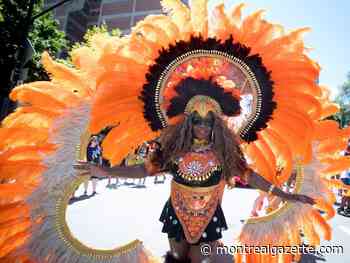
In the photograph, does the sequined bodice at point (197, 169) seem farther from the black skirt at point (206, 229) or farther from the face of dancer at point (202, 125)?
the black skirt at point (206, 229)

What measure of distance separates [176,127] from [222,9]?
0.96 meters

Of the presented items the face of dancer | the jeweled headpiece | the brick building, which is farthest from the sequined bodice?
the brick building

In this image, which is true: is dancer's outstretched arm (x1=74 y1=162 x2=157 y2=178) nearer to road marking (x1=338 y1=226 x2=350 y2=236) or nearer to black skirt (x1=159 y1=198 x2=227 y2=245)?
black skirt (x1=159 y1=198 x2=227 y2=245)

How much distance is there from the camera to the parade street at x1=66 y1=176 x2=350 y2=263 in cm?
548

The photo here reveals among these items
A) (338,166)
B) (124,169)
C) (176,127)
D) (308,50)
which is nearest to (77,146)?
(124,169)

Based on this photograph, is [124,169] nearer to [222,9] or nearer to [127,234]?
[222,9]

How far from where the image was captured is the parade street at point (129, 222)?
5480 mm

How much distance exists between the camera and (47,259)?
265 centimetres

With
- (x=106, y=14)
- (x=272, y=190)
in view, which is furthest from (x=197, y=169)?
(x=106, y=14)

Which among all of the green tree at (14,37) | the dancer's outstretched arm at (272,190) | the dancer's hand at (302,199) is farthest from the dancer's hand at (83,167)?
the green tree at (14,37)

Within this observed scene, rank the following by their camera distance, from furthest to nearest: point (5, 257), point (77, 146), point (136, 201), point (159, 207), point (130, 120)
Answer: point (136, 201) < point (159, 207) < point (130, 120) < point (77, 146) < point (5, 257)

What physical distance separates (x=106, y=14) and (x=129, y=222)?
50579mm

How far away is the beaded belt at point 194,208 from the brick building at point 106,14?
151 feet

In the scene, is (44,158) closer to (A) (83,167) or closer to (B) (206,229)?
(A) (83,167)
